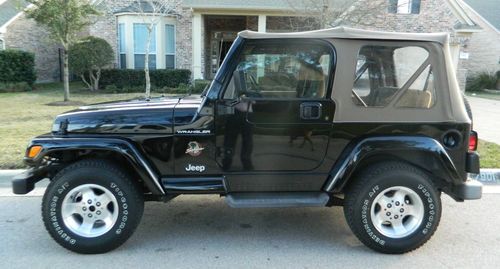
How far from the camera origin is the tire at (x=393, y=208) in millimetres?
3701

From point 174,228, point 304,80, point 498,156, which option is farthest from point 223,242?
point 498,156

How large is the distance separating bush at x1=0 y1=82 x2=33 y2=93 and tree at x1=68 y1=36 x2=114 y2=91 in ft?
8.47

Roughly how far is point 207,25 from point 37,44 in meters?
9.74

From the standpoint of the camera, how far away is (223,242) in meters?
4.00

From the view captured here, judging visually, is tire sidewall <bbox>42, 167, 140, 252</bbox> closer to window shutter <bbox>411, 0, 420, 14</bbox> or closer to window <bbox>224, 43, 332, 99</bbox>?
window <bbox>224, 43, 332, 99</bbox>

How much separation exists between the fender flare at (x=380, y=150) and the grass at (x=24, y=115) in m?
4.63

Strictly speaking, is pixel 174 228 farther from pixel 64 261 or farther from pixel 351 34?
pixel 351 34

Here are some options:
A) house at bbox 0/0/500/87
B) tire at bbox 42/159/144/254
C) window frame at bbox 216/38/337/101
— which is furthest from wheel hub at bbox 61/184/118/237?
house at bbox 0/0/500/87

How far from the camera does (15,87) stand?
705 inches

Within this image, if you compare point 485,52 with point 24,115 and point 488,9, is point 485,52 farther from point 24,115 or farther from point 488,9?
point 24,115

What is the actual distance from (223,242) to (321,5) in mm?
10011

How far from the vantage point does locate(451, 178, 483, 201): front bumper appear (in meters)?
3.78

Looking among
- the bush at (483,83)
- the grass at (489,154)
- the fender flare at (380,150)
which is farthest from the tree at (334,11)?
the bush at (483,83)

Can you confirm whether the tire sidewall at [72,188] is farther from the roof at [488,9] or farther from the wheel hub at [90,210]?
the roof at [488,9]
